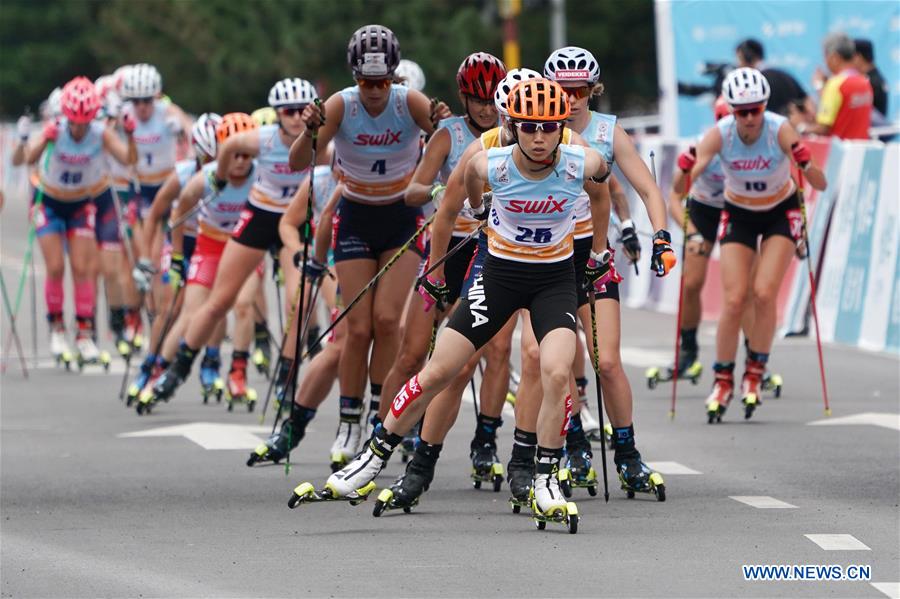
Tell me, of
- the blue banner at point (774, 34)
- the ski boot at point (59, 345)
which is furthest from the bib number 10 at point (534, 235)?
the blue banner at point (774, 34)

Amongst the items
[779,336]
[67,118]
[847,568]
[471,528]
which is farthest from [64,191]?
[847,568]

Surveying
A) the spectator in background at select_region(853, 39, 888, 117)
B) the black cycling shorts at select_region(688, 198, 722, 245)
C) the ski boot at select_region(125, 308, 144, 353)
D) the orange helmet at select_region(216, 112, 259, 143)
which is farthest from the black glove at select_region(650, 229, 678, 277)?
the spectator in background at select_region(853, 39, 888, 117)

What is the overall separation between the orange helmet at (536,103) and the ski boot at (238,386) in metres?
6.13

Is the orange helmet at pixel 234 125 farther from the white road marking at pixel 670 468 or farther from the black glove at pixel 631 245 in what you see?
the black glove at pixel 631 245

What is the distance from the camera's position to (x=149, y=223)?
650 inches

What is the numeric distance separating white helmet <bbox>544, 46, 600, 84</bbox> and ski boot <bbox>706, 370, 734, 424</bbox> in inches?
150

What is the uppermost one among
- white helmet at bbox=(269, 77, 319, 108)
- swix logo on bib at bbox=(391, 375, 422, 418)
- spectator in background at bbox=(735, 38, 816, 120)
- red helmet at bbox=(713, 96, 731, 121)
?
spectator in background at bbox=(735, 38, 816, 120)

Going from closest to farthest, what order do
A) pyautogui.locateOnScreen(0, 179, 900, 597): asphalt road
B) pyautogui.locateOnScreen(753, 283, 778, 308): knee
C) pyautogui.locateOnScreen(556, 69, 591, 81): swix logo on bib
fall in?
pyautogui.locateOnScreen(0, 179, 900, 597): asphalt road
pyautogui.locateOnScreen(556, 69, 591, 81): swix logo on bib
pyautogui.locateOnScreen(753, 283, 778, 308): knee

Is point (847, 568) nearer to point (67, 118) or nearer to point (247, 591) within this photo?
point (247, 591)

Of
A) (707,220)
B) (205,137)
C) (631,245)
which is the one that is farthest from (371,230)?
(707,220)

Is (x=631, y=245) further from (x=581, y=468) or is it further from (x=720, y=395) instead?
(x=720, y=395)

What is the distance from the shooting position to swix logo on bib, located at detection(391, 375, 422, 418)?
9969 millimetres

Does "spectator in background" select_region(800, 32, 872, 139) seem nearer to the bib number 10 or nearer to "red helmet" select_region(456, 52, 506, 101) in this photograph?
"red helmet" select_region(456, 52, 506, 101)

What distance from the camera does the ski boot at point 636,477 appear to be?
35.1 feet
